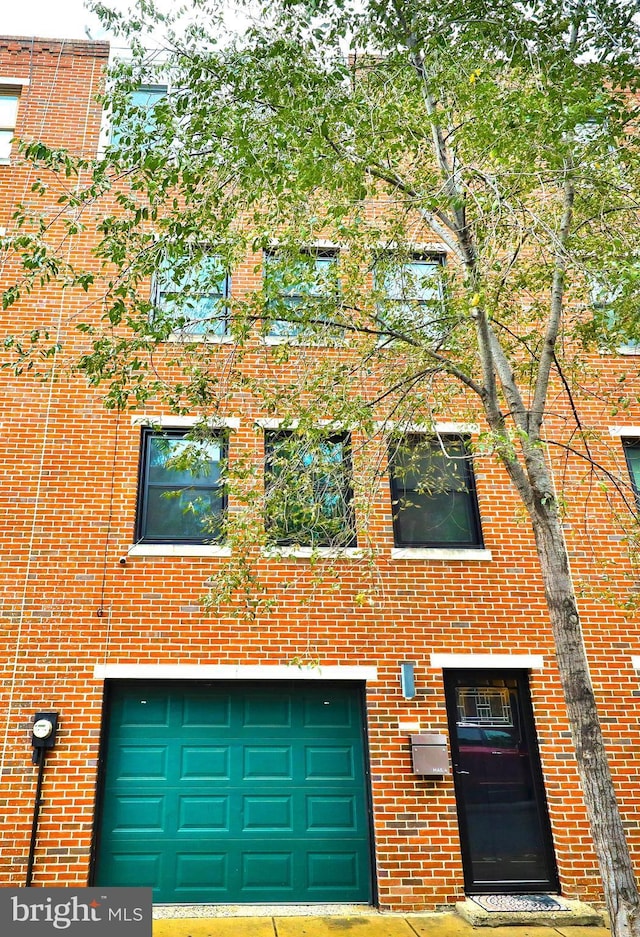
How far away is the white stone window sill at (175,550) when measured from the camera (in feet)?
26.6

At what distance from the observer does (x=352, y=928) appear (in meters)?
6.80

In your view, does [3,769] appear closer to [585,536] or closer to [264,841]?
[264,841]

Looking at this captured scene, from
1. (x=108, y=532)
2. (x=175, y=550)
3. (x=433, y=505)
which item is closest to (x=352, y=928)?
(x=175, y=550)

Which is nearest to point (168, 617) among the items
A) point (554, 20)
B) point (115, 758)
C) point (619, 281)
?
point (115, 758)

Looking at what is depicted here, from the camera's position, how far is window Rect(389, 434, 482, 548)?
28.5ft

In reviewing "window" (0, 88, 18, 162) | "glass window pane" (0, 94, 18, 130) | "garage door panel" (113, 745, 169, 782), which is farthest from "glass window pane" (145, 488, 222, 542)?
"glass window pane" (0, 94, 18, 130)

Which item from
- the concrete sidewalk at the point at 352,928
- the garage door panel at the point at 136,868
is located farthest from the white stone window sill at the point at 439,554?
the garage door panel at the point at 136,868

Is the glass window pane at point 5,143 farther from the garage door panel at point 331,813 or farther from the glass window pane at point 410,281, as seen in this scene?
the garage door panel at point 331,813

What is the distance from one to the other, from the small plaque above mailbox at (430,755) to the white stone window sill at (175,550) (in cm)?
304

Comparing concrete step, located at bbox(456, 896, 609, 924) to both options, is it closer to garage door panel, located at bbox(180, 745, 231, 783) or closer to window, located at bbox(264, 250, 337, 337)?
garage door panel, located at bbox(180, 745, 231, 783)

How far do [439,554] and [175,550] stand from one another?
10.4 ft

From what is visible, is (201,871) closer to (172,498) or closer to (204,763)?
(204,763)

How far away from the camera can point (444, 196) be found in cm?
602

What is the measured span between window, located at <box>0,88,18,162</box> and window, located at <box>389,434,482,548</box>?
711 cm
